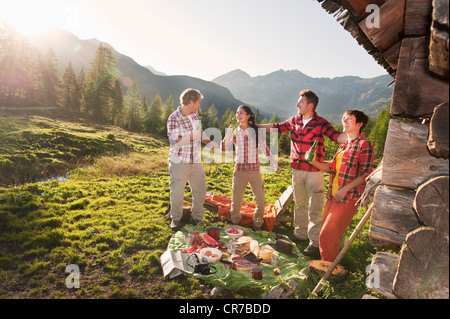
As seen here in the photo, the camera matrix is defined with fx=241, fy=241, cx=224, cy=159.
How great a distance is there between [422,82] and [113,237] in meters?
6.61

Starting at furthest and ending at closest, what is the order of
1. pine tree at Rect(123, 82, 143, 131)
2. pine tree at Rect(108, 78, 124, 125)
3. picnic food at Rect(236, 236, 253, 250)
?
1. pine tree at Rect(123, 82, 143, 131)
2. pine tree at Rect(108, 78, 124, 125)
3. picnic food at Rect(236, 236, 253, 250)

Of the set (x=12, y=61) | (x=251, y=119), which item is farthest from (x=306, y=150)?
(x=12, y=61)

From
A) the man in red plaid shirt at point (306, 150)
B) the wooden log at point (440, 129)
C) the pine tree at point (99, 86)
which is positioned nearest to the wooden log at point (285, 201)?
the man in red plaid shirt at point (306, 150)

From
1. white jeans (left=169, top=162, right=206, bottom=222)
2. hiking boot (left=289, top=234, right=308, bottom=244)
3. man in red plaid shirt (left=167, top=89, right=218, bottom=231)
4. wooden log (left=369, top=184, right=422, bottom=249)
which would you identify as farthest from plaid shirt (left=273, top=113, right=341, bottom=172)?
wooden log (left=369, top=184, right=422, bottom=249)

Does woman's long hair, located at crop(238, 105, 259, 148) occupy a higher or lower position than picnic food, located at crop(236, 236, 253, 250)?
higher

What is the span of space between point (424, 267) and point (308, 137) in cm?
368

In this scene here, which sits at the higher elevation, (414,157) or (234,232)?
(414,157)

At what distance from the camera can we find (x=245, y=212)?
23.9 feet

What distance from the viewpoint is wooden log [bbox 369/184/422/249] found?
235 cm

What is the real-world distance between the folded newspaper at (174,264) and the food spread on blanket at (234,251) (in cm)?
33

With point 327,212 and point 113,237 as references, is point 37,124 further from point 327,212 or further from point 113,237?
point 327,212

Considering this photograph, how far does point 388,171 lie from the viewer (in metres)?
2.42

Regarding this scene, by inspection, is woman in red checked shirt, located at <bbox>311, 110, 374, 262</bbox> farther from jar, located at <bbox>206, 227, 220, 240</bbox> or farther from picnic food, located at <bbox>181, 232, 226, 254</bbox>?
jar, located at <bbox>206, 227, 220, 240</bbox>

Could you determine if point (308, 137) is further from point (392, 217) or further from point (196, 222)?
point (196, 222)
